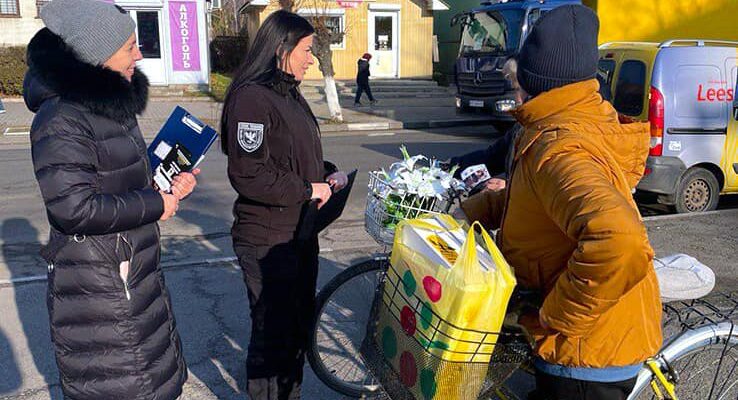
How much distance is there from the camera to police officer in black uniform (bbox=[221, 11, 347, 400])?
9.66 ft

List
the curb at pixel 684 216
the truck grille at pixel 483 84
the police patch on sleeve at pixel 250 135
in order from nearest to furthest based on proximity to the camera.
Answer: the police patch on sleeve at pixel 250 135 < the curb at pixel 684 216 < the truck grille at pixel 483 84

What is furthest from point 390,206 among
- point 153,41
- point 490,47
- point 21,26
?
point 21,26

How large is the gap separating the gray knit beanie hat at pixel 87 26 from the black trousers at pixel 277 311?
Result: 45.4 inches

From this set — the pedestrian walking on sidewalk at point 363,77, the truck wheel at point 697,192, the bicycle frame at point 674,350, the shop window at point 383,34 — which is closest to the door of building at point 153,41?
the pedestrian walking on sidewalk at point 363,77

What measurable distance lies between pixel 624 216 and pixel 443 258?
52 cm

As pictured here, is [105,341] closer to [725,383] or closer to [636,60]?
[725,383]

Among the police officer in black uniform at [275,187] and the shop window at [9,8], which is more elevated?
the shop window at [9,8]

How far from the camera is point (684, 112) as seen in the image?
7.09 meters

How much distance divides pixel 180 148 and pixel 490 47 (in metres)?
13.6

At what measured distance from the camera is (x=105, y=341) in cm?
237

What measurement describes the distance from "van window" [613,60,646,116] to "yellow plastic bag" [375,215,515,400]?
5848mm

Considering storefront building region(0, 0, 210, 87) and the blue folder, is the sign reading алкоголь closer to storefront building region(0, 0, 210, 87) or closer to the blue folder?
storefront building region(0, 0, 210, 87)

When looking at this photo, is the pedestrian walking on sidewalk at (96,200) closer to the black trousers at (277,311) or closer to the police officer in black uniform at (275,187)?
the police officer in black uniform at (275,187)

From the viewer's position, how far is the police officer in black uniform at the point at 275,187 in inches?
116
